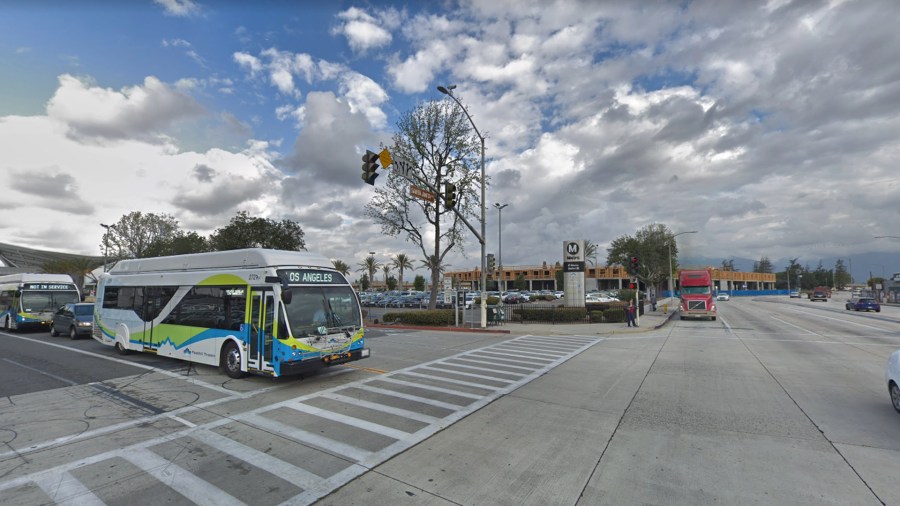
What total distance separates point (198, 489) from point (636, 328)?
74.6 feet

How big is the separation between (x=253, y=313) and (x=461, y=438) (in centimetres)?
582

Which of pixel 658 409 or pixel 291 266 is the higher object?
pixel 291 266

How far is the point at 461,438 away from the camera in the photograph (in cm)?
595

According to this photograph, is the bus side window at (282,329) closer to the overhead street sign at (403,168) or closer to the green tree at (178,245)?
the overhead street sign at (403,168)

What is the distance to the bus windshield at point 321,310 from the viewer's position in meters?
9.07

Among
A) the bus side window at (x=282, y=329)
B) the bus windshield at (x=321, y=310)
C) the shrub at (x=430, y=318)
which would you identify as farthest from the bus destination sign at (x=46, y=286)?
the bus side window at (x=282, y=329)

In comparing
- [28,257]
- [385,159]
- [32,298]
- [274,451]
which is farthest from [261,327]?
[28,257]

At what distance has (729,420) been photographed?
674cm

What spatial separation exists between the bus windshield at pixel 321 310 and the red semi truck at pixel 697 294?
2752 cm

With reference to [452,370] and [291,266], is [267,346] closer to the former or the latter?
[291,266]

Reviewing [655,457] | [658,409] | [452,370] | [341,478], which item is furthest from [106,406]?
[658,409]

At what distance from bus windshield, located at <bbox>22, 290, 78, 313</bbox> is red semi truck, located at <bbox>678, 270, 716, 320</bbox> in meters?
37.5

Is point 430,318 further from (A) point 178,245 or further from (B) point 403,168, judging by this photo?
(A) point 178,245

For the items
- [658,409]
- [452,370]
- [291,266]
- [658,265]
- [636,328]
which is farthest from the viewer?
[658,265]
